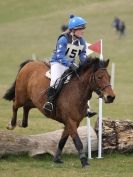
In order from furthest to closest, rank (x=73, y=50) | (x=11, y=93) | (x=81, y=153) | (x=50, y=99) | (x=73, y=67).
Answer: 1. (x=11, y=93)
2. (x=73, y=50)
3. (x=50, y=99)
4. (x=73, y=67)
5. (x=81, y=153)

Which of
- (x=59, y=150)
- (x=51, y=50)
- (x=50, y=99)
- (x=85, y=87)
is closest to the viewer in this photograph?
(x=85, y=87)

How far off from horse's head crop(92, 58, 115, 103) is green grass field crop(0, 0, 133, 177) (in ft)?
4.25

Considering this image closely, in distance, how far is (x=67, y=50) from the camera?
1163cm

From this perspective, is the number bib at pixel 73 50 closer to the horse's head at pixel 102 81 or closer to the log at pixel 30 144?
the horse's head at pixel 102 81

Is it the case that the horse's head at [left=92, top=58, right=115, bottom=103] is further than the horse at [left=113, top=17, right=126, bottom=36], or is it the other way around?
the horse at [left=113, top=17, right=126, bottom=36]

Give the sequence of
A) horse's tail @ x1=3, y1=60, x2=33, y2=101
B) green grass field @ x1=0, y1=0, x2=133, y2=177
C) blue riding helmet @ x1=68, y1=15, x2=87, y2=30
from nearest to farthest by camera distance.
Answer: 1. green grass field @ x1=0, y1=0, x2=133, y2=177
2. blue riding helmet @ x1=68, y1=15, x2=87, y2=30
3. horse's tail @ x1=3, y1=60, x2=33, y2=101

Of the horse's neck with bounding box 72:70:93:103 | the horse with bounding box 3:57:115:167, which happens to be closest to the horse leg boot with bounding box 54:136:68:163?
the horse with bounding box 3:57:115:167

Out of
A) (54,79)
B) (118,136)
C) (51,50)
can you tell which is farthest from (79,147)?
(51,50)

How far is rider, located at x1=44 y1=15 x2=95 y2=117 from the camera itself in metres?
11.5

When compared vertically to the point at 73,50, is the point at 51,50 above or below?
below

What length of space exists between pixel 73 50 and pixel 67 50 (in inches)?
5.4

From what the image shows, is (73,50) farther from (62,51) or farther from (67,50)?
(62,51)

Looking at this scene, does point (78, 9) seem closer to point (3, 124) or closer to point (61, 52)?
point (3, 124)

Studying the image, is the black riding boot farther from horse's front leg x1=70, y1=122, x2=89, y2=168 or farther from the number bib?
the number bib
